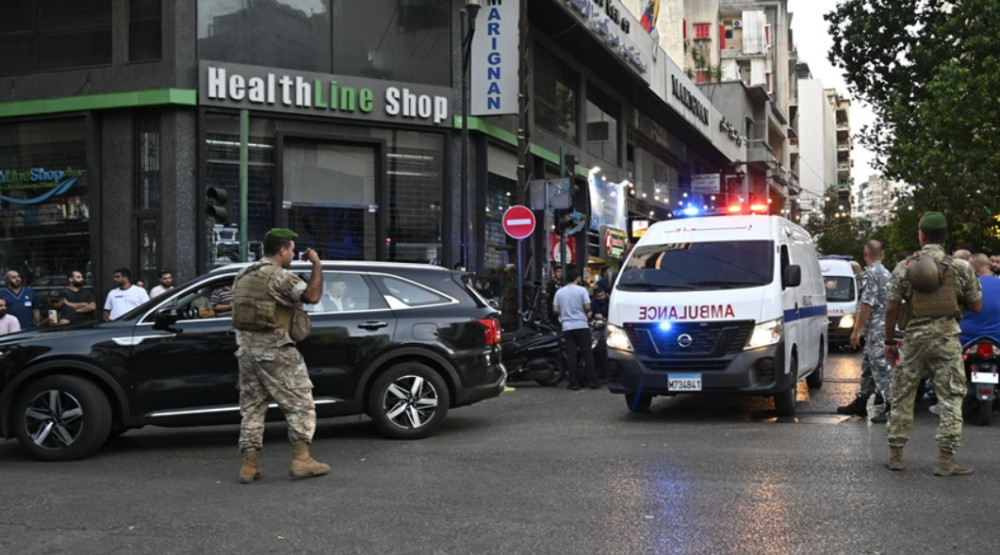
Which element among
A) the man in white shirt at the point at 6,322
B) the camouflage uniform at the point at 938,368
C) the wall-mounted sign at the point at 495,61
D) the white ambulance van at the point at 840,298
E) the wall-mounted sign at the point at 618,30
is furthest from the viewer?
the wall-mounted sign at the point at 618,30

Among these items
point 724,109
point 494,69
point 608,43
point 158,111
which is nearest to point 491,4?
point 494,69

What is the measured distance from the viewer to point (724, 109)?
60.2 metres

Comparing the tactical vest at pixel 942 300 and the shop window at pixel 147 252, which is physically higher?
the shop window at pixel 147 252

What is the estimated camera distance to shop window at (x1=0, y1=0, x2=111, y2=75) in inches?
760

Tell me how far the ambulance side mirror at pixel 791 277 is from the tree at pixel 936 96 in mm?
19414

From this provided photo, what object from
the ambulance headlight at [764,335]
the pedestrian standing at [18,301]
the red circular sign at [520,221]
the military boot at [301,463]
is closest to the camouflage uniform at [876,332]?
the ambulance headlight at [764,335]

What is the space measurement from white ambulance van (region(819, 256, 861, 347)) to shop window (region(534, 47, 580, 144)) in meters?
7.98

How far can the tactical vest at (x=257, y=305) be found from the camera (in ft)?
23.6

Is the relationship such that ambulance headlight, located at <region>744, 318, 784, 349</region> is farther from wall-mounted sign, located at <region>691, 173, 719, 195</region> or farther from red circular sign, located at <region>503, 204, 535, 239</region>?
wall-mounted sign, located at <region>691, 173, 719, 195</region>

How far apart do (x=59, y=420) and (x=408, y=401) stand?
9.73 feet

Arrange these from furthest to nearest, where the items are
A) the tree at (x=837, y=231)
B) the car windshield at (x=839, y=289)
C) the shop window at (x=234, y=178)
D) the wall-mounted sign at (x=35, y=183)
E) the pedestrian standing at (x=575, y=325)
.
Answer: the tree at (x=837, y=231)
the car windshield at (x=839, y=289)
the wall-mounted sign at (x=35, y=183)
the shop window at (x=234, y=178)
the pedestrian standing at (x=575, y=325)

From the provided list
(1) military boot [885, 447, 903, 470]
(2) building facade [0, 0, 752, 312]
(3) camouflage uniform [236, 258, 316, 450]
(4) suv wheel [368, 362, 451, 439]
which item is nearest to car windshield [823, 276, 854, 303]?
(2) building facade [0, 0, 752, 312]

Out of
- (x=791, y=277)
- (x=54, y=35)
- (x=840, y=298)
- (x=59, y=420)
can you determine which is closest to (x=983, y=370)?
(x=791, y=277)

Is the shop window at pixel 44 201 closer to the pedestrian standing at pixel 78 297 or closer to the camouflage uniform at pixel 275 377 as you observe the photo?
the pedestrian standing at pixel 78 297
